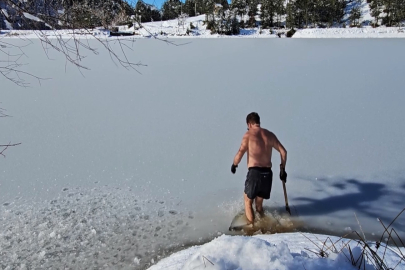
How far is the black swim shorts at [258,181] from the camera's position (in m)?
3.73

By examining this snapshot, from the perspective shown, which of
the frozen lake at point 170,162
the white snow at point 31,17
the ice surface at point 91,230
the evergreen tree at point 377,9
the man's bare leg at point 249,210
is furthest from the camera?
the evergreen tree at point 377,9

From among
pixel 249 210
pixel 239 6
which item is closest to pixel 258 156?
pixel 249 210

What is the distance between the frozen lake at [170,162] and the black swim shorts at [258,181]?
49cm

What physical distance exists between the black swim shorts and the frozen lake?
49 centimetres

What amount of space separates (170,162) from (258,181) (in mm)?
2108

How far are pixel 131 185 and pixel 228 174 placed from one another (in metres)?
1.49

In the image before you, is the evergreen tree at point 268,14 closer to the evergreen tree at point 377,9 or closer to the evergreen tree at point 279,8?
the evergreen tree at point 279,8

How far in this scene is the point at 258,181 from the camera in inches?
146

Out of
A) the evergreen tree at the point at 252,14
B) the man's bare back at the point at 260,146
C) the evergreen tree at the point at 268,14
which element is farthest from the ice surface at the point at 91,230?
the evergreen tree at the point at 252,14

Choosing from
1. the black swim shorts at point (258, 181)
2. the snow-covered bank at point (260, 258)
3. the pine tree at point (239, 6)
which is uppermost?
the pine tree at point (239, 6)

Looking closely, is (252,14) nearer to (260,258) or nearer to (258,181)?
(258,181)

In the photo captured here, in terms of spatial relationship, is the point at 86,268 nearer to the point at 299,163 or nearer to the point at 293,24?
the point at 299,163

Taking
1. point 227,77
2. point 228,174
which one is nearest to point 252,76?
point 227,77

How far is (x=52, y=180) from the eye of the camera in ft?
16.0
